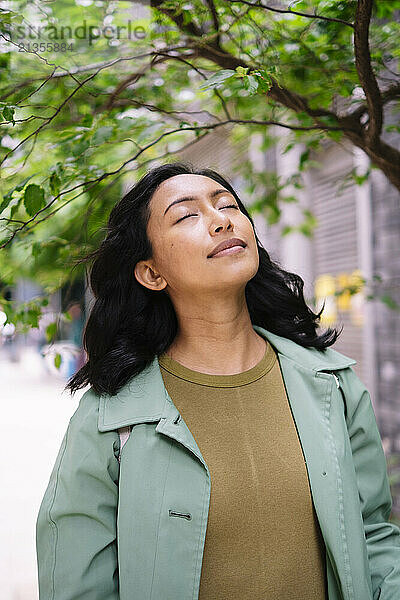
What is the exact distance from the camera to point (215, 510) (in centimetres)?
157

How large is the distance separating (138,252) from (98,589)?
926 mm

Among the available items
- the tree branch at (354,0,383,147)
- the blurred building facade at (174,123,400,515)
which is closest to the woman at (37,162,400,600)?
the tree branch at (354,0,383,147)

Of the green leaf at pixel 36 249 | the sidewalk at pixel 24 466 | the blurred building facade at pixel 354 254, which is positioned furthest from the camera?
Answer: the blurred building facade at pixel 354 254

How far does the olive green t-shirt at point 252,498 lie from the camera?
158 centimetres

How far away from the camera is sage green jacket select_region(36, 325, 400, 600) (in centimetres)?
154

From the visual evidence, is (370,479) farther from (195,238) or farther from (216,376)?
(195,238)

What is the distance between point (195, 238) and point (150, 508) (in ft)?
2.31

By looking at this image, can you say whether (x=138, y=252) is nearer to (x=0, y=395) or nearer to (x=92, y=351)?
(x=92, y=351)

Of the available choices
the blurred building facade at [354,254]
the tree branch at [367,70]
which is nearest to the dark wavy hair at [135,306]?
the tree branch at [367,70]

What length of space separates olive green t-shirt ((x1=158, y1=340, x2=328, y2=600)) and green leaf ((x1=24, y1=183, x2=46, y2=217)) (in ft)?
2.16

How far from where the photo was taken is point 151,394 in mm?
1710

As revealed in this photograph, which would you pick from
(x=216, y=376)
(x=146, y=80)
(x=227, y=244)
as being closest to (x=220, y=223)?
(x=227, y=244)

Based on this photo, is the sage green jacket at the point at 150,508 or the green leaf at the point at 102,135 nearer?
the sage green jacket at the point at 150,508

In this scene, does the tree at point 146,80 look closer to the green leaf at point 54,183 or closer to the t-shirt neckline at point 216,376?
the green leaf at point 54,183
